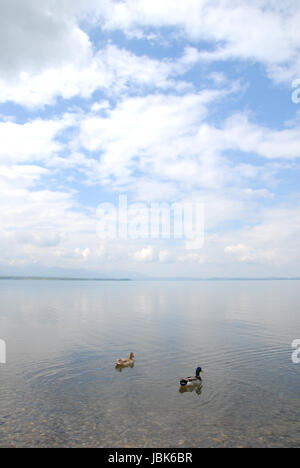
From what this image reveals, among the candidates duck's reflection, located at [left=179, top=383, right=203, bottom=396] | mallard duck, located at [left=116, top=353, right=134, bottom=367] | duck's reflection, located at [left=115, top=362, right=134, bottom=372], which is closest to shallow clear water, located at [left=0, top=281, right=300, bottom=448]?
duck's reflection, located at [left=179, top=383, right=203, bottom=396]

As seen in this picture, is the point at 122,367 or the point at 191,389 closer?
the point at 191,389

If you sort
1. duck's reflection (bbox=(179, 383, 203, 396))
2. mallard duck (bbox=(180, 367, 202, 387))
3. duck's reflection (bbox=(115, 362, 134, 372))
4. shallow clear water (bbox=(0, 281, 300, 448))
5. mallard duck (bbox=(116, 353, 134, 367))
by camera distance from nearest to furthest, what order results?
shallow clear water (bbox=(0, 281, 300, 448)) → mallard duck (bbox=(180, 367, 202, 387)) → duck's reflection (bbox=(179, 383, 203, 396)) → duck's reflection (bbox=(115, 362, 134, 372)) → mallard duck (bbox=(116, 353, 134, 367))

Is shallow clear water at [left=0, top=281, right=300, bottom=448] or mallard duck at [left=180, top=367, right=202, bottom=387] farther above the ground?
mallard duck at [left=180, top=367, right=202, bottom=387]

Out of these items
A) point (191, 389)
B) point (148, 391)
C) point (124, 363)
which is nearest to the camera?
point (148, 391)

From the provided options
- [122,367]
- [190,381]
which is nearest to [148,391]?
[190,381]

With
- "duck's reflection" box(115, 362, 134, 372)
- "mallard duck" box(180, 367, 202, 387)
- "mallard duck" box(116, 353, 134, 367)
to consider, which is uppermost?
"mallard duck" box(180, 367, 202, 387)

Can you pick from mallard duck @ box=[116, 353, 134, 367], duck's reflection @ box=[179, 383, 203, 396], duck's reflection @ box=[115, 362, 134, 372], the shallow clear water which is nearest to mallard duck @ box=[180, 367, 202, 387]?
duck's reflection @ box=[179, 383, 203, 396]

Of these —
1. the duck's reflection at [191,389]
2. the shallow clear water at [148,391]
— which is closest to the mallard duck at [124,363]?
the shallow clear water at [148,391]

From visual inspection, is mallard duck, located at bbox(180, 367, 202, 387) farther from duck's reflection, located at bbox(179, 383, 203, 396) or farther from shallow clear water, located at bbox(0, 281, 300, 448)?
shallow clear water, located at bbox(0, 281, 300, 448)

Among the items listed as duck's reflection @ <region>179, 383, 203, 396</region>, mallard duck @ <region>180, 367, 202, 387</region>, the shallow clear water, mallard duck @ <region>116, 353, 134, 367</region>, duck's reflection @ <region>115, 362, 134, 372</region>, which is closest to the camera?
the shallow clear water

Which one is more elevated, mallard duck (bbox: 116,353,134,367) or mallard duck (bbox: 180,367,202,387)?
mallard duck (bbox: 180,367,202,387)

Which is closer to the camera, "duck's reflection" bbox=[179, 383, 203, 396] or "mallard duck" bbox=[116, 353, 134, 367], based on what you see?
"duck's reflection" bbox=[179, 383, 203, 396]

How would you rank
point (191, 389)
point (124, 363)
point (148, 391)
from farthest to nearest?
1. point (124, 363)
2. point (191, 389)
3. point (148, 391)

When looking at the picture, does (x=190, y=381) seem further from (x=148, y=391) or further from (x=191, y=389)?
(x=148, y=391)
